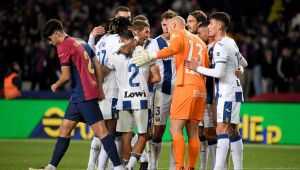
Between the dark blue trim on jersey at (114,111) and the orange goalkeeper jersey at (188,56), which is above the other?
the orange goalkeeper jersey at (188,56)

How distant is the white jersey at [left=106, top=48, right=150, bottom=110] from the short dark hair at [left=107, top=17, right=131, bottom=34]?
0.46 m

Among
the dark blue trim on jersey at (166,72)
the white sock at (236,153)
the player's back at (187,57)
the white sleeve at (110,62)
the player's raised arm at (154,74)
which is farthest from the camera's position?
the dark blue trim on jersey at (166,72)

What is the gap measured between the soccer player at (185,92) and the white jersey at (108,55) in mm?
1121

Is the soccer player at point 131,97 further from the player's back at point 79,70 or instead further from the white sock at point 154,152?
the white sock at point 154,152

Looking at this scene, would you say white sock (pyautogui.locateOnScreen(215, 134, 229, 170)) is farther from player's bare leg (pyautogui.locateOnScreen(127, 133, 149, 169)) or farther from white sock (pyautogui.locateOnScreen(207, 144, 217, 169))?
white sock (pyautogui.locateOnScreen(207, 144, 217, 169))

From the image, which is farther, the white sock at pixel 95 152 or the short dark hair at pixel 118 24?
the white sock at pixel 95 152

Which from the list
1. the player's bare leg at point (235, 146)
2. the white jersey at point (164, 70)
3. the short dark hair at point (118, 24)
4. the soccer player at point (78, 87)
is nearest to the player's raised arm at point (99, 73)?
the soccer player at point (78, 87)

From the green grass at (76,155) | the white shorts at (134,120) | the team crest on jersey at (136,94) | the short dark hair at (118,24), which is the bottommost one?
the green grass at (76,155)

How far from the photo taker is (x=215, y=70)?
38.5 feet

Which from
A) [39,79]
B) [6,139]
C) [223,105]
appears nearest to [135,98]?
[223,105]

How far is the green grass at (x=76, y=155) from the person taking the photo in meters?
15.2

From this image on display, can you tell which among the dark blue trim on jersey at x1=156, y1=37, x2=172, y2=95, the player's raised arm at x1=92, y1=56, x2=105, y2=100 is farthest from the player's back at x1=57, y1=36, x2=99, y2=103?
the dark blue trim on jersey at x1=156, y1=37, x2=172, y2=95

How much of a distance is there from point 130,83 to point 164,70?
136 cm

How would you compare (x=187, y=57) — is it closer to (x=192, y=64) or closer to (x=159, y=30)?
(x=192, y=64)
